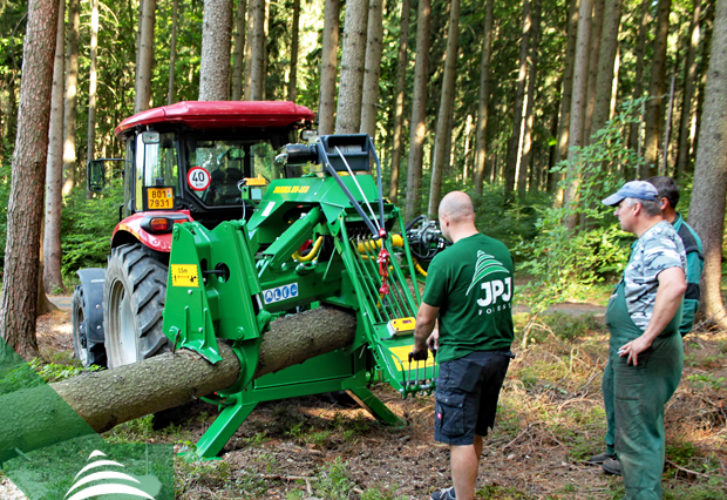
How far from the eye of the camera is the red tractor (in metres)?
5.52

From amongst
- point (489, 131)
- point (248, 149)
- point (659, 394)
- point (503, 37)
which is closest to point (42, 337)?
point (248, 149)

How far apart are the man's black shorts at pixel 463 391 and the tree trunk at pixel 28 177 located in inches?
193

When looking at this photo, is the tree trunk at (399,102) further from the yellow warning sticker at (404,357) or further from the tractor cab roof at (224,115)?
the yellow warning sticker at (404,357)

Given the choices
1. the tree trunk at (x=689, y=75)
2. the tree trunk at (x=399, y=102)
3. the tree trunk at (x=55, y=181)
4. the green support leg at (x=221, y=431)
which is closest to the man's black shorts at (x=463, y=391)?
the green support leg at (x=221, y=431)

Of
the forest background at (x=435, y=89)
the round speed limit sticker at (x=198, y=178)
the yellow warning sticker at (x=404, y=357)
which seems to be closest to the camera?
the yellow warning sticker at (x=404, y=357)

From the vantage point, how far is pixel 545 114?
1059 inches

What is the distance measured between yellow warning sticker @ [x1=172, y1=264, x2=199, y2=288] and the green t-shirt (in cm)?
183

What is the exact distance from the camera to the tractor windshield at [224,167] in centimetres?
591

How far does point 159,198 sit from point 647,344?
14.6ft

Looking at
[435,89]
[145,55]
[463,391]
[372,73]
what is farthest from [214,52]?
[435,89]

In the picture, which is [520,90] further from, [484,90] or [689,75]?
[689,75]

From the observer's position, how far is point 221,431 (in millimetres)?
4508

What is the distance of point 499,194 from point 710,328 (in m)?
14.0

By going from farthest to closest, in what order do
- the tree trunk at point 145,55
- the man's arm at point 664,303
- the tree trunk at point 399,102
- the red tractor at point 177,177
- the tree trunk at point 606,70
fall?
the tree trunk at point 399,102
the tree trunk at point 606,70
the tree trunk at point 145,55
the red tractor at point 177,177
the man's arm at point 664,303
